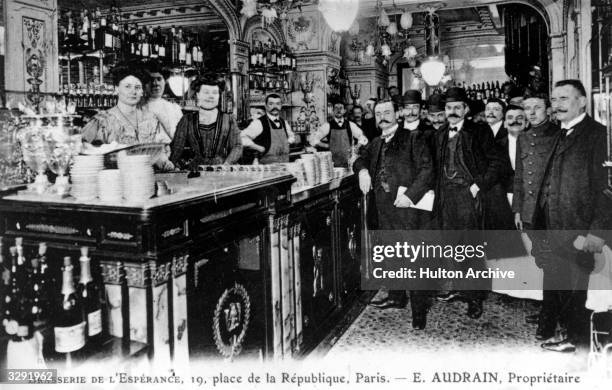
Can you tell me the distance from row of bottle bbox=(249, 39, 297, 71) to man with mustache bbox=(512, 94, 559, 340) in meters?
4.13

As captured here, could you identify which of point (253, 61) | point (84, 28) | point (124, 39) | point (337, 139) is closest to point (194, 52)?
point (253, 61)

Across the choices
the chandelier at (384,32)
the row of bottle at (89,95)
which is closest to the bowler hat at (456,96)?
the chandelier at (384,32)

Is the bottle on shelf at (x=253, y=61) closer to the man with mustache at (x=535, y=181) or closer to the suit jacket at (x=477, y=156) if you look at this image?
the suit jacket at (x=477, y=156)

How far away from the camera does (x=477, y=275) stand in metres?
3.12

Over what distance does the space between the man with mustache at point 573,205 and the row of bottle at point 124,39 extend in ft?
12.4

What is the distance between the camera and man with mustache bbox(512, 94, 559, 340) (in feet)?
8.43

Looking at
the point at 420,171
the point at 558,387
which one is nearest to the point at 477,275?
the point at 420,171

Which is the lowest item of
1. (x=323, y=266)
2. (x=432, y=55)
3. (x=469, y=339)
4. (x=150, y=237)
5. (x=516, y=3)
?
(x=469, y=339)

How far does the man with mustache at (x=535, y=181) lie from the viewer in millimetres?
2570

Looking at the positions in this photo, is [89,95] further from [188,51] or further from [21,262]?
[21,262]

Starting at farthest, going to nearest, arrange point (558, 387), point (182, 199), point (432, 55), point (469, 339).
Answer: point (432, 55) → point (469, 339) → point (558, 387) → point (182, 199)

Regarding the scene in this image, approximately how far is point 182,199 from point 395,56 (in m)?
8.64

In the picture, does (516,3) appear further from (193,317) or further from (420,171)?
(193,317)

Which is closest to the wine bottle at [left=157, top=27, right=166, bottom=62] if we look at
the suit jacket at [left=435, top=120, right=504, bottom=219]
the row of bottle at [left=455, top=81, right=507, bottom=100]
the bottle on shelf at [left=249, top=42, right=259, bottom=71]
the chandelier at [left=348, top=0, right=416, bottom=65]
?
the bottle on shelf at [left=249, top=42, right=259, bottom=71]
